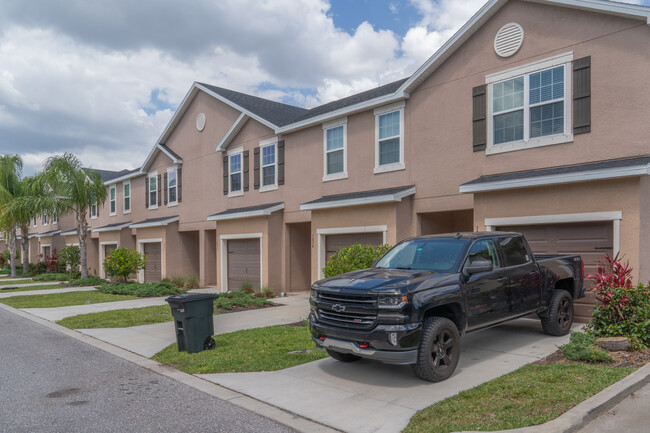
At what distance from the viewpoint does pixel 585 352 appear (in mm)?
6961

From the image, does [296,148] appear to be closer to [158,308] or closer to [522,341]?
[158,308]

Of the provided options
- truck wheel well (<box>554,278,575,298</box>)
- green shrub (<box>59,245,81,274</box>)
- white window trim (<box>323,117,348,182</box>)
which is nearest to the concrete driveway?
truck wheel well (<box>554,278,575,298</box>)

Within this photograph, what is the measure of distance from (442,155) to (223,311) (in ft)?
24.4

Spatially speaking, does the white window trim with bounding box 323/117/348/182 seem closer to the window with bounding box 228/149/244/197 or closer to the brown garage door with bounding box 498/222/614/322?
the window with bounding box 228/149/244/197

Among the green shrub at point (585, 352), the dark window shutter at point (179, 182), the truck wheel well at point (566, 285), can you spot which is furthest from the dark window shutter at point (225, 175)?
the green shrub at point (585, 352)

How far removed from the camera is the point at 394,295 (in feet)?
20.2

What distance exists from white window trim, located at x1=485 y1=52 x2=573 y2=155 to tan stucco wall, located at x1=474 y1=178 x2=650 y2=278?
1256 mm

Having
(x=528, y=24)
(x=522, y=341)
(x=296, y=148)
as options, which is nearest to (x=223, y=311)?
(x=296, y=148)

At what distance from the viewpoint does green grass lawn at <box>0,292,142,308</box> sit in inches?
662

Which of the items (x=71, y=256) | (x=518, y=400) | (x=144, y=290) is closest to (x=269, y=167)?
(x=144, y=290)

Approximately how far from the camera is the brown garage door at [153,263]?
24625 mm

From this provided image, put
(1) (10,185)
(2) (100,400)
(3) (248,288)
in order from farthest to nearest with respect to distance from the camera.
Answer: (1) (10,185) → (3) (248,288) → (2) (100,400)

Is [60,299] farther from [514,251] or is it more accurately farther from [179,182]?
[514,251]

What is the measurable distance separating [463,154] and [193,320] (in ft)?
26.3
